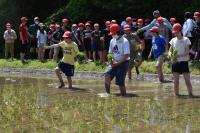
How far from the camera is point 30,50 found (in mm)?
28219

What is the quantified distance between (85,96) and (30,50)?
13.2 meters

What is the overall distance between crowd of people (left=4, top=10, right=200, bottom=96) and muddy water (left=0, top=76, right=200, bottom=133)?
0.73 meters

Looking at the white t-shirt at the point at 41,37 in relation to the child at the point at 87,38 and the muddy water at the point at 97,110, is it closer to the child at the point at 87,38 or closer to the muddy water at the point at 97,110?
the child at the point at 87,38

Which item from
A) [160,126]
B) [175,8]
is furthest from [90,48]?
[160,126]

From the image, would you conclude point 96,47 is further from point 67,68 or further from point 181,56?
point 181,56

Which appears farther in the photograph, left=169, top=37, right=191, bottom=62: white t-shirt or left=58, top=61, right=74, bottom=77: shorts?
left=58, top=61, right=74, bottom=77: shorts

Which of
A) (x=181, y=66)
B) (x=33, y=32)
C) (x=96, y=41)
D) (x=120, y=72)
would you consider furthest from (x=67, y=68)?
(x=33, y=32)

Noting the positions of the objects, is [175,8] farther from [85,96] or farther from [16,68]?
[85,96]

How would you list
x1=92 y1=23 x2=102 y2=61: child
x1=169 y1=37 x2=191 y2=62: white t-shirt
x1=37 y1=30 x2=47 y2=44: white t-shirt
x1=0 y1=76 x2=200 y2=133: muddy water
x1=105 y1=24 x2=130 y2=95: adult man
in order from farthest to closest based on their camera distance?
x1=37 y1=30 x2=47 y2=44: white t-shirt < x1=92 y1=23 x2=102 y2=61: child < x1=105 y1=24 x2=130 y2=95: adult man < x1=169 y1=37 x2=191 y2=62: white t-shirt < x1=0 y1=76 x2=200 y2=133: muddy water

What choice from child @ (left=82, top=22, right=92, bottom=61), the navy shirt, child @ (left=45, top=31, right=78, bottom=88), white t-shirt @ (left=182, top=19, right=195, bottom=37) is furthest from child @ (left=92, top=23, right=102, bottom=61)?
child @ (left=45, top=31, right=78, bottom=88)

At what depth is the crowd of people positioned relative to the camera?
14.8m

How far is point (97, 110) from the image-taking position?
12602mm

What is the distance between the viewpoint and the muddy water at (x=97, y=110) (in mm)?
10438

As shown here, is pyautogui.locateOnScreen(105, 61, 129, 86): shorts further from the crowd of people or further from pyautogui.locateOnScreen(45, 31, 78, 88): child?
pyautogui.locateOnScreen(45, 31, 78, 88): child
